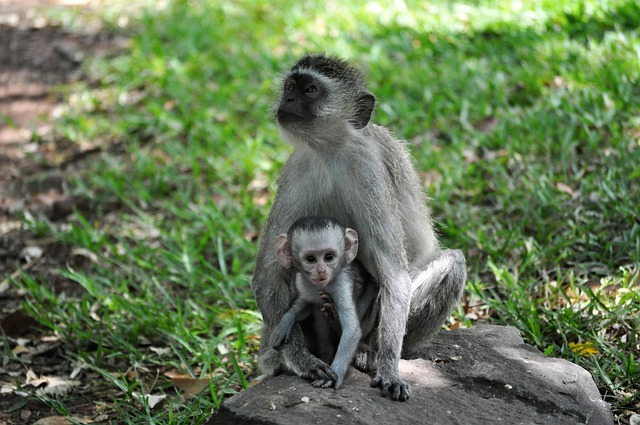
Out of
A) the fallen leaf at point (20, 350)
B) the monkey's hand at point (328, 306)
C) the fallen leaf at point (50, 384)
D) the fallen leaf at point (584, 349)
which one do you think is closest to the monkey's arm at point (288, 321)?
the monkey's hand at point (328, 306)

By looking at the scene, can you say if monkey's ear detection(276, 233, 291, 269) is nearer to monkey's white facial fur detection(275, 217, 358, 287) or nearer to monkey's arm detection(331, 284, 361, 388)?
monkey's white facial fur detection(275, 217, 358, 287)

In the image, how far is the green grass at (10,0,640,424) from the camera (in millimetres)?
5473

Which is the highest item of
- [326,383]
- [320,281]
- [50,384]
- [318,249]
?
[318,249]

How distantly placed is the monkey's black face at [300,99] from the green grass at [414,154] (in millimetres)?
1611

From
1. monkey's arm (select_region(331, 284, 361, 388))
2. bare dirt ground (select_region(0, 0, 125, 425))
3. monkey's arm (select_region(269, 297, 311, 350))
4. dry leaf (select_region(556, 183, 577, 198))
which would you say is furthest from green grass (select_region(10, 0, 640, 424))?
monkey's arm (select_region(331, 284, 361, 388))

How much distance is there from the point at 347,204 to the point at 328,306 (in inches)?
23.6

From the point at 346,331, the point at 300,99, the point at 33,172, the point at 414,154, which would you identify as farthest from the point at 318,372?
the point at 33,172

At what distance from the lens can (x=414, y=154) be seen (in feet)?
24.9

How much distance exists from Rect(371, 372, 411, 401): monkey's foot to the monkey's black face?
146 centimetres

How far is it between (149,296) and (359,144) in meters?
2.33

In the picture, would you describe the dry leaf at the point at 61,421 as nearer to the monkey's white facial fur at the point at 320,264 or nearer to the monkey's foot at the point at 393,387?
the monkey's white facial fur at the point at 320,264

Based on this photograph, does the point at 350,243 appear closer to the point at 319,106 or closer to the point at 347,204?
the point at 347,204

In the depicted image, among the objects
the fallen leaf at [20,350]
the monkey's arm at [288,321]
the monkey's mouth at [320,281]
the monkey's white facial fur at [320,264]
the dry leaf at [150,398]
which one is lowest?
the fallen leaf at [20,350]

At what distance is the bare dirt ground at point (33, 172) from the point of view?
5625 millimetres
